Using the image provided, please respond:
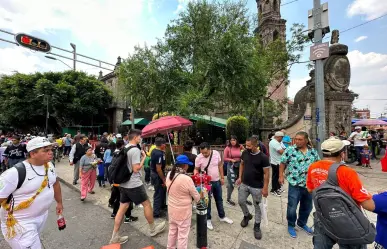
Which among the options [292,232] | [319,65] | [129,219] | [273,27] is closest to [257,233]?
[292,232]

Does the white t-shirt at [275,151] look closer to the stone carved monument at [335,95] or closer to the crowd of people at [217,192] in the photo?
the crowd of people at [217,192]

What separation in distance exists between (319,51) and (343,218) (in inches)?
223

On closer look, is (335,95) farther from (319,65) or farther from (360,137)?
(319,65)

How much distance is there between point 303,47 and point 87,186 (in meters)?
15.4

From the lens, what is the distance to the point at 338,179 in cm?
197

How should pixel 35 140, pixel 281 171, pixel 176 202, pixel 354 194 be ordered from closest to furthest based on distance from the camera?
pixel 354 194 < pixel 35 140 < pixel 176 202 < pixel 281 171

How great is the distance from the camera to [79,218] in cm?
457

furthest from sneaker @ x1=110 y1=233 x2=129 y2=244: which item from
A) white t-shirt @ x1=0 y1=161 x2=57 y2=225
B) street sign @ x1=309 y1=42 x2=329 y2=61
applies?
street sign @ x1=309 y1=42 x2=329 y2=61

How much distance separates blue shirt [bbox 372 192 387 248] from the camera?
69.2 inches

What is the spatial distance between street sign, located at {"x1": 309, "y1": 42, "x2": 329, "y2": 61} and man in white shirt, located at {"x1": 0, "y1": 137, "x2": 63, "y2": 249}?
22.9 ft

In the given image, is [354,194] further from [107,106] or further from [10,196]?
[107,106]

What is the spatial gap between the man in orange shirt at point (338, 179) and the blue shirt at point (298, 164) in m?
0.98

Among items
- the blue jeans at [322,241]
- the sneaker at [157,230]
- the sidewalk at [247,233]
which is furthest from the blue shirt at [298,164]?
the sneaker at [157,230]

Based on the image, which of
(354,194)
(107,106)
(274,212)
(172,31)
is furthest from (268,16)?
(354,194)
